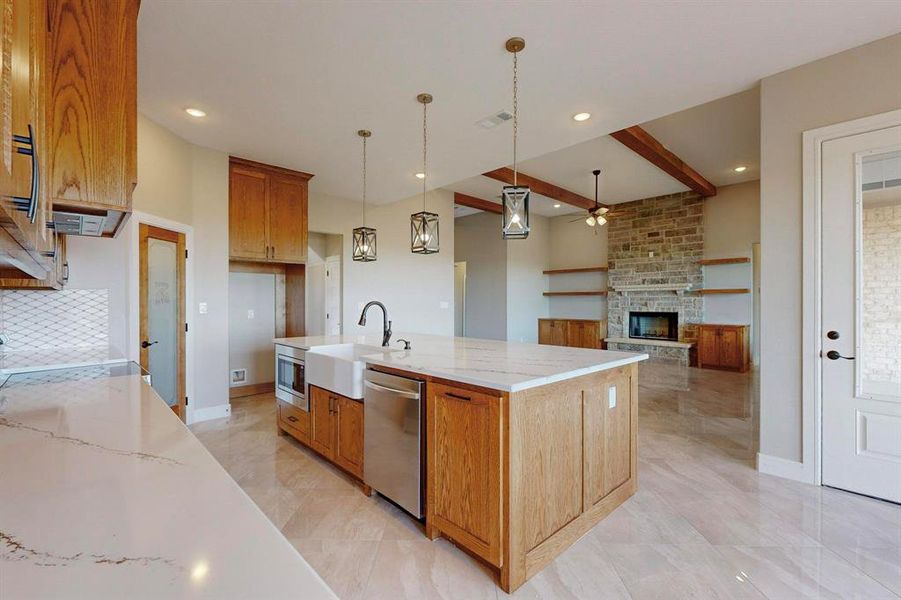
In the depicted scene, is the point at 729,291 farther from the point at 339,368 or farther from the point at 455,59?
the point at 339,368

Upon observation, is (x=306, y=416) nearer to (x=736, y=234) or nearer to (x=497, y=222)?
(x=497, y=222)

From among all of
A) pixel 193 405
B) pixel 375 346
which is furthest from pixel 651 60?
pixel 193 405

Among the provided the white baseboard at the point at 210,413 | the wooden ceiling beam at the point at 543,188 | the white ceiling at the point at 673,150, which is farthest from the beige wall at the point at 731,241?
the white baseboard at the point at 210,413

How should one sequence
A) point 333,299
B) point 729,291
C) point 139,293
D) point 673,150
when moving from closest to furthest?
1. point 139,293
2. point 673,150
3. point 333,299
4. point 729,291

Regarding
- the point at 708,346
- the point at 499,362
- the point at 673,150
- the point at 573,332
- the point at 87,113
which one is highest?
the point at 673,150

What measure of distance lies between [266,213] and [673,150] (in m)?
5.29

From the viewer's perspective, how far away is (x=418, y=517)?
2119mm

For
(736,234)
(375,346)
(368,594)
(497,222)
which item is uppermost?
(497,222)

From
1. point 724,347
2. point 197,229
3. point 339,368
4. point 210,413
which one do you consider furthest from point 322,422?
point 724,347

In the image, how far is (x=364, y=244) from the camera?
3.70 metres

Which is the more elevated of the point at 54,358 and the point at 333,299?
the point at 333,299

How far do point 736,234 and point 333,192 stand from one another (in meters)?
6.85

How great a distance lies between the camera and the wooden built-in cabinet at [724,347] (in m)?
6.64

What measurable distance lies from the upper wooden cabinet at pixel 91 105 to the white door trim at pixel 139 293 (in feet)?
6.22
